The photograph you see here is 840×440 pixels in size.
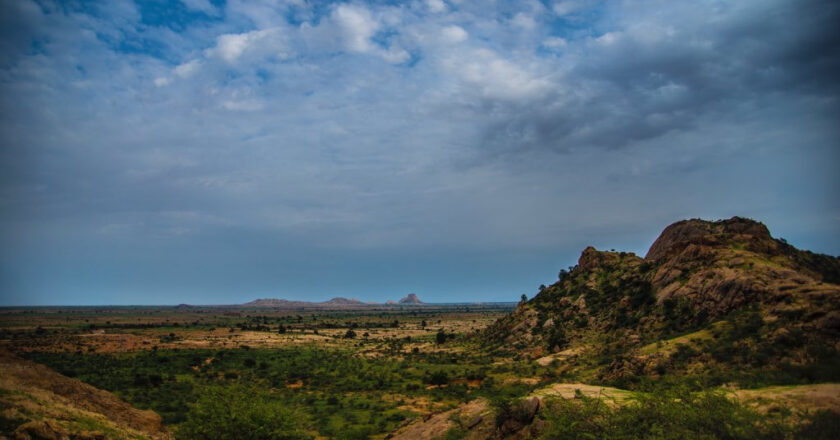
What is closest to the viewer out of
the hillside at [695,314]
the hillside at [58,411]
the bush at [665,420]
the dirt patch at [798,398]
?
the bush at [665,420]

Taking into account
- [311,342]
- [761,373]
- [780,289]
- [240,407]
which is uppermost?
[780,289]

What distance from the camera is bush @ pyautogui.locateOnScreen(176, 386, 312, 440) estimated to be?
26.0 meters

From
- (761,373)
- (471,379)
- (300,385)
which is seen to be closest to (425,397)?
(471,379)

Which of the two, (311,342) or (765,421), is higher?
(765,421)

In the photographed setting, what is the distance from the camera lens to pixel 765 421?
1623cm

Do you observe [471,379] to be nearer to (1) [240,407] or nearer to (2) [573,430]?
(1) [240,407]

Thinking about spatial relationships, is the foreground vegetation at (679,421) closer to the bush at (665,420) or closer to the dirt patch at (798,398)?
the bush at (665,420)

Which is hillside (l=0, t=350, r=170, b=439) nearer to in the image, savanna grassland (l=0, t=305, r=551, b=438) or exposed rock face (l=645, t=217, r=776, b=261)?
savanna grassland (l=0, t=305, r=551, b=438)

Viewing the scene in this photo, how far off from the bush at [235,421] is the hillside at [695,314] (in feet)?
80.8

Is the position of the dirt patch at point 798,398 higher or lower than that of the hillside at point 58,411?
higher

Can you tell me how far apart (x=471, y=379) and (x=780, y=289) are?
31670 millimetres

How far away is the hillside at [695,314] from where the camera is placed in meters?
28.3

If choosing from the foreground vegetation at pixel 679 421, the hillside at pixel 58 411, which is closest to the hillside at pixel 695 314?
the foreground vegetation at pixel 679 421

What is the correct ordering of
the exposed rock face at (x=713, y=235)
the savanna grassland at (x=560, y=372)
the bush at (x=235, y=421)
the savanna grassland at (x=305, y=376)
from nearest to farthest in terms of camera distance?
the savanna grassland at (x=560, y=372)
the bush at (x=235, y=421)
the savanna grassland at (x=305, y=376)
the exposed rock face at (x=713, y=235)
